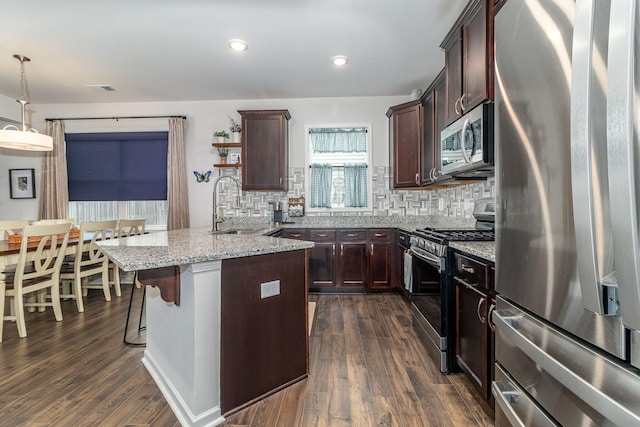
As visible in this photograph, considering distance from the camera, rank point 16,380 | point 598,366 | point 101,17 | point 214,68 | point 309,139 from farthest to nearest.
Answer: point 309,139 → point 214,68 → point 101,17 → point 16,380 → point 598,366

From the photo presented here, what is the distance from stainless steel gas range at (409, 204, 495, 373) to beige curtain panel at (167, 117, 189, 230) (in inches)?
129

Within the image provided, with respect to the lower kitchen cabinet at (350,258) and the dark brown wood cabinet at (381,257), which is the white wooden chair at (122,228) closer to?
the lower kitchen cabinet at (350,258)

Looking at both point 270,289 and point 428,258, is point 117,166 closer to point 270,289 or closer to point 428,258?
point 270,289

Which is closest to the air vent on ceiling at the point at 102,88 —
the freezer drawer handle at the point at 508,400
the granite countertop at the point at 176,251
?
the granite countertop at the point at 176,251

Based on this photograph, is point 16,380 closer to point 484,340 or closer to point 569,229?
point 484,340

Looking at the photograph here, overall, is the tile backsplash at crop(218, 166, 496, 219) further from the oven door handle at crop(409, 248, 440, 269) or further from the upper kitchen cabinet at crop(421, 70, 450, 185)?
the oven door handle at crop(409, 248, 440, 269)

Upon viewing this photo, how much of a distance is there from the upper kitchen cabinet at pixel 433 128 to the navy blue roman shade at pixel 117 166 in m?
3.52

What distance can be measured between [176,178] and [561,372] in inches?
178

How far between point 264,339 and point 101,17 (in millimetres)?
2772

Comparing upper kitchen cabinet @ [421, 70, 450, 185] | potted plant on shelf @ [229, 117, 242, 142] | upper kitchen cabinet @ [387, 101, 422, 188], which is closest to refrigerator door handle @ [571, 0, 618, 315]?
upper kitchen cabinet @ [421, 70, 450, 185]

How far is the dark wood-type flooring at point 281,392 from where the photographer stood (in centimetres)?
166

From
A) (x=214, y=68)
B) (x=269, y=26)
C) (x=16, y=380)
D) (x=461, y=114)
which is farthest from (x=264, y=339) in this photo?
(x=214, y=68)

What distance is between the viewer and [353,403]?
1775 mm

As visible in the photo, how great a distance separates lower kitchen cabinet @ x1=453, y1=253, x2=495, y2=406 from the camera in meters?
1.60
